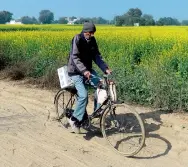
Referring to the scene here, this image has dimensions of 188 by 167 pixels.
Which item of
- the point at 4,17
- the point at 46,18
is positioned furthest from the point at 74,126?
the point at 46,18

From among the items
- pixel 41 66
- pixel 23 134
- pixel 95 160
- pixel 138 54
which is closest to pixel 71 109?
pixel 23 134

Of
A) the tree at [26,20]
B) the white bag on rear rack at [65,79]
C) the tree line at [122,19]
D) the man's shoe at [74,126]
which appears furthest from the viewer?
the tree at [26,20]

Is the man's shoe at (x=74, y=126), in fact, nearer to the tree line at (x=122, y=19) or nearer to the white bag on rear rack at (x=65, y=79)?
the white bag on rear rack at (x=65, y=79)

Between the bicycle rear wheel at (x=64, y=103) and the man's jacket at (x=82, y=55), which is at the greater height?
the man's jacket at (x=82, y=55)

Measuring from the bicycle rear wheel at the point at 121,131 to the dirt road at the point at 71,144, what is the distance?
127 mm

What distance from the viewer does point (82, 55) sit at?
6238 millimetres

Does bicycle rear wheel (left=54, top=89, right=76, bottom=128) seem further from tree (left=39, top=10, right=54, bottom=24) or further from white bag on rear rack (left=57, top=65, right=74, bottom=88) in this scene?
tree (left=39, top=10, right=54, bottom=24)

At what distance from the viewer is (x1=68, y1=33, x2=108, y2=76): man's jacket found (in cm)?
611

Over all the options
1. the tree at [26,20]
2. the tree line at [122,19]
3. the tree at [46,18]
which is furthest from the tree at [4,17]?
the tree at [46,18]

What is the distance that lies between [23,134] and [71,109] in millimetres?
890

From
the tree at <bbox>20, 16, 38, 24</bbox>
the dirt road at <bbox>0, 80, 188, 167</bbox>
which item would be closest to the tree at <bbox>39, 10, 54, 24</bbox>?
the tree at <bbox>20, 16, 38, 24</bbox>

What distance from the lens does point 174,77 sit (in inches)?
321

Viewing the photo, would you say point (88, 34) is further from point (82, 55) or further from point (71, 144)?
point (71, 144)

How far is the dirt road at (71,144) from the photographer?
17.6ft
